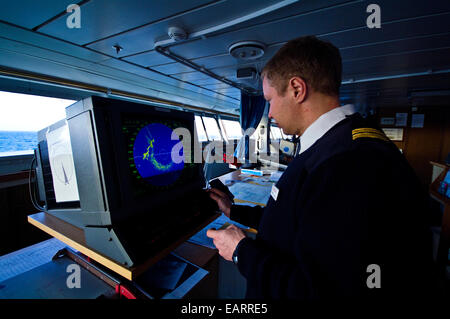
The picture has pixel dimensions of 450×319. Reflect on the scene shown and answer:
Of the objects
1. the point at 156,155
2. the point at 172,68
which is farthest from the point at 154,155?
the point at 172,68

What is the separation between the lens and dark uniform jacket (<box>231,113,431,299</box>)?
0.46 m

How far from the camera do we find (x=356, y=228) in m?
0.46

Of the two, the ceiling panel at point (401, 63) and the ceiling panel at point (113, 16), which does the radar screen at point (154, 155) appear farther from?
the ceiling panel at point (401, 63)

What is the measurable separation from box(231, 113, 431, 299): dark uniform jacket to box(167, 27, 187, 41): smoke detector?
65.5 inches

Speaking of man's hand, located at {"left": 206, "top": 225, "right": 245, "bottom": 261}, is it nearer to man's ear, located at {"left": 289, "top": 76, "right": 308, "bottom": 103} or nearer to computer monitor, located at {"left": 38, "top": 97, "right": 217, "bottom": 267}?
computer monitor, located at {"left": 38, "top": 97, "right": 217, "bottom": 267}

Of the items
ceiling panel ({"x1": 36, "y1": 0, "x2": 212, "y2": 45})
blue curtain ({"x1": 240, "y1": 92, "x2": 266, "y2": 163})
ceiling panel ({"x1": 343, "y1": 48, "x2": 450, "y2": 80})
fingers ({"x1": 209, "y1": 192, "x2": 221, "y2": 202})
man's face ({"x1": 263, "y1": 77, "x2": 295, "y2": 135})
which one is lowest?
fingers ({"x1": 209, "y1": 192, "x2": 221, "y2": 202})

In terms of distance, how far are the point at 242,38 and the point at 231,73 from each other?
3.93 ft

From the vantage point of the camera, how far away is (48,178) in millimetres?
806

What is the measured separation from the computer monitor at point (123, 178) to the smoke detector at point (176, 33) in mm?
1199

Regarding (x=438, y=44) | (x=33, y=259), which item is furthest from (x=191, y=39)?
(x=438, y=44)

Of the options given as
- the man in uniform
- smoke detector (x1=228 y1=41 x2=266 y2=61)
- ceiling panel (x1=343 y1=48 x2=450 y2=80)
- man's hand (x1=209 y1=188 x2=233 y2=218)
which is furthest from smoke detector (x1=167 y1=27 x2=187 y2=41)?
ceiling panel (x1=343 y1=48 x2=450 y2=80)

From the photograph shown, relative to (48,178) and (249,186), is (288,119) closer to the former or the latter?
(48,178)

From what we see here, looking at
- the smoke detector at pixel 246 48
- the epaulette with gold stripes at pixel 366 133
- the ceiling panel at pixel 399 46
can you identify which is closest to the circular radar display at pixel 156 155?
the epaulette with gold stripes at pixel 366 133

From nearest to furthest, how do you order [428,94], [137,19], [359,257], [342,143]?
[359,257] < [342,143] < [137,19] < [428,94]
